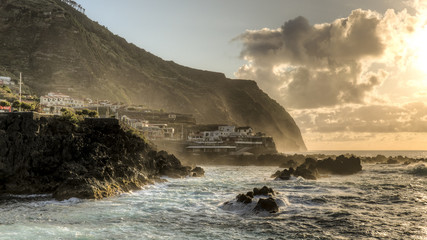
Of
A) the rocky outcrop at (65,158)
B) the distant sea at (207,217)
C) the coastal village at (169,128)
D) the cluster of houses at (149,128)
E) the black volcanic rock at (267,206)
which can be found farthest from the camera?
the cluster of houses at (149,128)

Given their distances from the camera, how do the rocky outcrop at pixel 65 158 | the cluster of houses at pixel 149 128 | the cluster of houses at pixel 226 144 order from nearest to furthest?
the rocky outcrop at pixel 65 158 < the cluster of houses at pixel 226 144 < the cluster of houses at pixel 149 128

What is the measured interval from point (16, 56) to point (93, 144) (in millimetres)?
146681

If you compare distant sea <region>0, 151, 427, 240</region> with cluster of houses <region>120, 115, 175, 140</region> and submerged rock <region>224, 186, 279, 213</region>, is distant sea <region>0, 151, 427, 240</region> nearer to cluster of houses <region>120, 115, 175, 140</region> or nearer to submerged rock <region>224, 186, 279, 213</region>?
submerged rock <region>224, 186, 279, 213</region>

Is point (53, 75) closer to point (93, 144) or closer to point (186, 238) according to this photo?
point (93, 144)

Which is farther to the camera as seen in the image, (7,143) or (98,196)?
(7,143)

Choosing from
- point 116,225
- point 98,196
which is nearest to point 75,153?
point 98,196

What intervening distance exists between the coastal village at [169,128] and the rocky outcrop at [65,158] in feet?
147

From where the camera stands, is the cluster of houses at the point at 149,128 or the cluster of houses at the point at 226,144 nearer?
the cluster of houses at the point at 226,144

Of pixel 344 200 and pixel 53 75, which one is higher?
pixel 53 75

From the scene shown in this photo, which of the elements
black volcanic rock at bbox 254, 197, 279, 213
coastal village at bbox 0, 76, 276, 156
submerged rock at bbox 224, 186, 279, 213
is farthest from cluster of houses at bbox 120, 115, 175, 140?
black volcanic rock at bbox 254, 197, 279, 213

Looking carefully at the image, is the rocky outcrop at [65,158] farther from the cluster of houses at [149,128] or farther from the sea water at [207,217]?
the cluster of houses at [149,128]

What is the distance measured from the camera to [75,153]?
126 feet

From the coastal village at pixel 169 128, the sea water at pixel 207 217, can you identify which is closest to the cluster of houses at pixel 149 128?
the coastal village at pixel 169 128

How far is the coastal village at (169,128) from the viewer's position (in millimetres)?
110438
